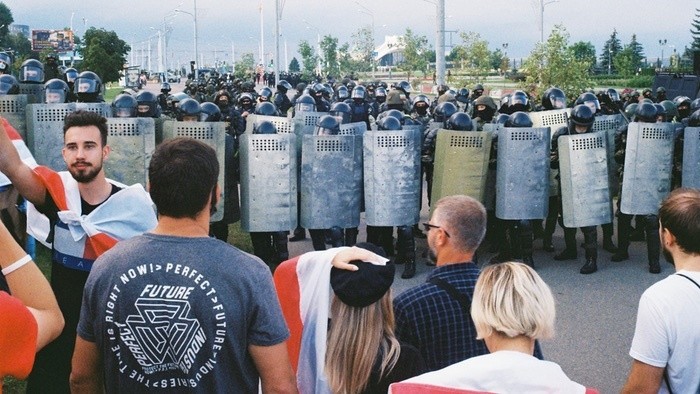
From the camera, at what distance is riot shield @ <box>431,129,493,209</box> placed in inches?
406

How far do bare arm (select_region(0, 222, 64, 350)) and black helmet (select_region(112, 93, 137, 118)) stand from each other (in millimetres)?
7513

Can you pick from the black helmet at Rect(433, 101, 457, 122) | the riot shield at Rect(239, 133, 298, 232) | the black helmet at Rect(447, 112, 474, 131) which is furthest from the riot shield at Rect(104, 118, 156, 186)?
the black helmet at Rect(433, 101, 457, 122)

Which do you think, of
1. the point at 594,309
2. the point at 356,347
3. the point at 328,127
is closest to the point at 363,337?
the point at 356,347

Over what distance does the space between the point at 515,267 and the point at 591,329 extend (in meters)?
5.56

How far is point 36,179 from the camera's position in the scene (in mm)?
4418

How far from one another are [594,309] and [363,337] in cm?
613

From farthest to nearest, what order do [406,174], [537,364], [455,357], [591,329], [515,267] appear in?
[406,174]
[591,329]
[455,357]
[515,267]
[537,364]

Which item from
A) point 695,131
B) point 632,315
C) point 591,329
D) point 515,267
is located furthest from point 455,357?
point 695,131

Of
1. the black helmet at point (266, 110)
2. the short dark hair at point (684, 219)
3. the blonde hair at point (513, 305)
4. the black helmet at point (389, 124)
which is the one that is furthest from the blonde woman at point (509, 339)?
the black helmet at point (266, 110)

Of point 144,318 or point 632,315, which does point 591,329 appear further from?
point 144,318

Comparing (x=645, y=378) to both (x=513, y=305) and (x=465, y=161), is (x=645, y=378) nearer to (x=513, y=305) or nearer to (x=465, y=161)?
→ (x=513, y=305)

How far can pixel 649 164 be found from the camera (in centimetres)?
1035

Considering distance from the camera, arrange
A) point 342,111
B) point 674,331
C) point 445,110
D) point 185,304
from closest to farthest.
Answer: point 185,304 < point 674,331 < point 445,110 < point 342,111

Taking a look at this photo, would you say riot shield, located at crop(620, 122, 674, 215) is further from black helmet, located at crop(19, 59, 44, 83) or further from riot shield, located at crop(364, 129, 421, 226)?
black helmet, located at crop(19, 59, 44, 83)
